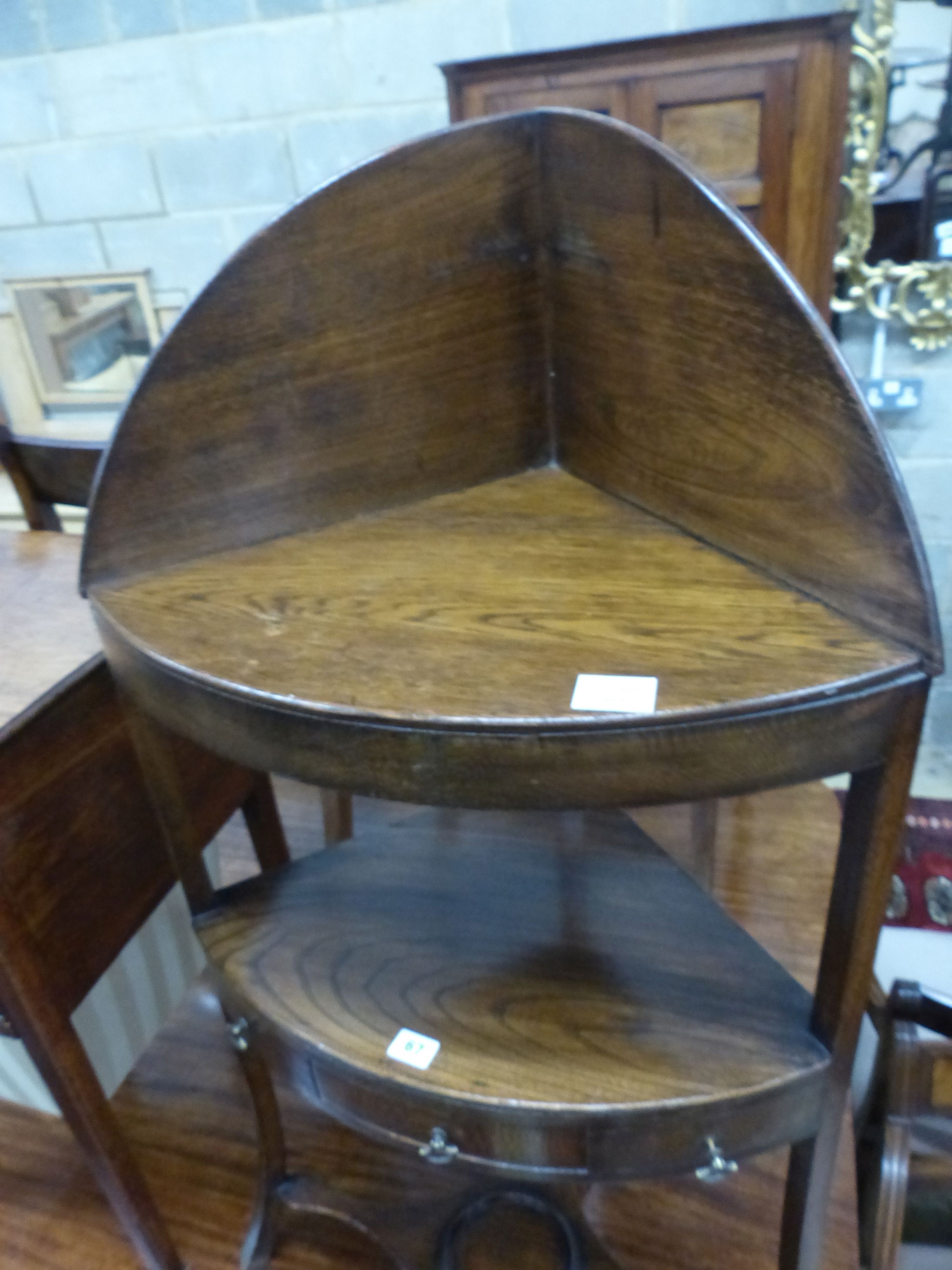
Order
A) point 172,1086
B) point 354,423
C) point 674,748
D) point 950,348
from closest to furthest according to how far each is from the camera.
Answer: point 674,748 < point 354,423 < point 172,1086 < point 950,348

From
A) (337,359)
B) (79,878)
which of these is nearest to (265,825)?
(79,878)

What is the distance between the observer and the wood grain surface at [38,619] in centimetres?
76

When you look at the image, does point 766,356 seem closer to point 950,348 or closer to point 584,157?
point 584,157

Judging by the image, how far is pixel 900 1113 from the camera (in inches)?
38.6

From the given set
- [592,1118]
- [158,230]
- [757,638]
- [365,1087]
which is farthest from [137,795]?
[158,230]

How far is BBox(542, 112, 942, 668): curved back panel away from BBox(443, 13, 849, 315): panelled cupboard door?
20.6 inches

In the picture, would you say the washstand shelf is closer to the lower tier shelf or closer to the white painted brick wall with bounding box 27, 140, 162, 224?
the lower tier shelf

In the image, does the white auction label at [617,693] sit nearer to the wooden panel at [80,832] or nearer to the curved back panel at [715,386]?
the curved back panel at [715,386]

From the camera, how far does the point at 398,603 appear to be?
0.55 metres

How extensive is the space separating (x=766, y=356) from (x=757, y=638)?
15 cm

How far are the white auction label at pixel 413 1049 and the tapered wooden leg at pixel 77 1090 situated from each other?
295 mm

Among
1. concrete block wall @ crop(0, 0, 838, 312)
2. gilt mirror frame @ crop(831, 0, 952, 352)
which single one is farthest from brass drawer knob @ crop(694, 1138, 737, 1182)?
concrete block wall @ crop(0, 0, 838, 312)

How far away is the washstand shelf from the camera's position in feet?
1.47

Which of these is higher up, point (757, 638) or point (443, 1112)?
point (757, 638)
